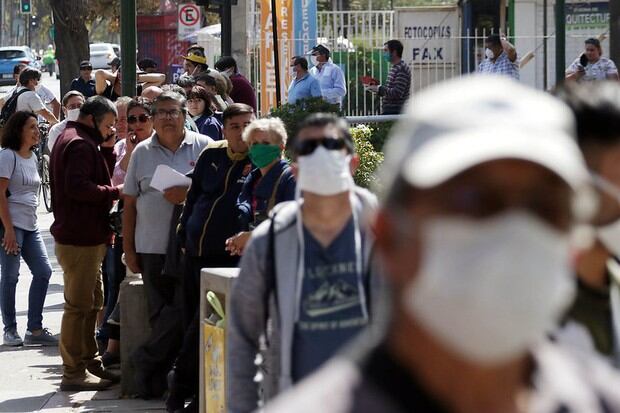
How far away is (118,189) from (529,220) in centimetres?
756

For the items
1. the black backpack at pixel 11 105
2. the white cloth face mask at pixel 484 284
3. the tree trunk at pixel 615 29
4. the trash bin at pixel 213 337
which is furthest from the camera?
the black backpack at pixel 11 105

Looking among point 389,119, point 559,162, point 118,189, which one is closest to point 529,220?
point 559,162

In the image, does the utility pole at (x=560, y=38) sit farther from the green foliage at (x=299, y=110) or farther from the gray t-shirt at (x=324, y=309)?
the gray t-shirt at (x=324, y=309)

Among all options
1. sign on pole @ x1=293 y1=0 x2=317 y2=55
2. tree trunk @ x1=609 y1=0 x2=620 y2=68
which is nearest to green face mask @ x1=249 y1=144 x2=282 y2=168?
tree trunk @ x1=609 y1=0 x2=620 y2=68

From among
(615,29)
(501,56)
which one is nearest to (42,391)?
(615,29)

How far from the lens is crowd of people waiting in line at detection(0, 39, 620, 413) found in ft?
5.48

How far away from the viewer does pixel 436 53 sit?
2289cm

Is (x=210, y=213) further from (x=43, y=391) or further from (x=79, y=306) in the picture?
(x=43, y=391)

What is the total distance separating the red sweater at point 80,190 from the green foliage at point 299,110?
65.2 inches

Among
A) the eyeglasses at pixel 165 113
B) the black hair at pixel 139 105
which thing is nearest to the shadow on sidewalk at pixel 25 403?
the eyeglasses at pixel 165 113

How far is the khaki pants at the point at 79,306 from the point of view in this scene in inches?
355

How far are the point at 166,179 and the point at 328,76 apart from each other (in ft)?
31.2

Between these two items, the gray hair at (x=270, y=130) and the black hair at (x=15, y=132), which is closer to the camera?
the gray hair at (x=270, y=130)

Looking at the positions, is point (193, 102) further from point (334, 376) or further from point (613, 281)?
point (334, 376)
